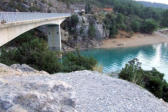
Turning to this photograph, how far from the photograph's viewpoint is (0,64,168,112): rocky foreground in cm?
486

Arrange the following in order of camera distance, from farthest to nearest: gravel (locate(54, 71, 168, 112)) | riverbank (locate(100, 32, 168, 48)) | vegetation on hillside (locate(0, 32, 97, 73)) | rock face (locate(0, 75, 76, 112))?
riverbank (locate(100, 32, 168, 48))
vegetation on hillside (locate(0, 32, 97, 73))
gravel (locate(54, 71, 168, 112))
rock face (locate(0, 75, 76, 112))

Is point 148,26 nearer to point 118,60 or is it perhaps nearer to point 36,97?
point 118,60

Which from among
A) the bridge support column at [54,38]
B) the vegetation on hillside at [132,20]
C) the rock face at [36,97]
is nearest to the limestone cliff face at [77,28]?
the bridge support column at [54,38]

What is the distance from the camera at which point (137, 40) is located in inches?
2153

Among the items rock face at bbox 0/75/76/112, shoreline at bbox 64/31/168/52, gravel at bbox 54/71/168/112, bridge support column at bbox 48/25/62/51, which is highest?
rock face at bbox 0/75/76/112

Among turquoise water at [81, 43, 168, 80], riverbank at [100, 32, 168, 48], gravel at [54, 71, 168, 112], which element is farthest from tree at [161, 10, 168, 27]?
gravel at [54, 71, 168, 112]

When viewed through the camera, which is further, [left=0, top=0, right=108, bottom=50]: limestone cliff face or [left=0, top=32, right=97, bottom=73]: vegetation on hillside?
[left=0, top=0, right=108, bottom=50]: limestone cliff face

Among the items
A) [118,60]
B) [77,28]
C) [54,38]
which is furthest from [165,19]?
[54,38]

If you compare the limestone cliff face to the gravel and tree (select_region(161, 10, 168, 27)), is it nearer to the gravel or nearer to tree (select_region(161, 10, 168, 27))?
tree (select_region(161, 10, 168, 27))

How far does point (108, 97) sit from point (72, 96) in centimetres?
331

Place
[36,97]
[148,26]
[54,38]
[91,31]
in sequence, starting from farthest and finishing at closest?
[148,26] < [91,31] < [54,38] < [36,97]

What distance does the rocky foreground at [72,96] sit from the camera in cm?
486

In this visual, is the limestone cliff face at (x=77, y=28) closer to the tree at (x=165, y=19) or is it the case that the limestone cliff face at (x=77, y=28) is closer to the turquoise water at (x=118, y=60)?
the turquoise water at (x=118, y=60)

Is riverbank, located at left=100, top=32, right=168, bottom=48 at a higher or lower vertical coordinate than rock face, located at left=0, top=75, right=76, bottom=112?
lower
